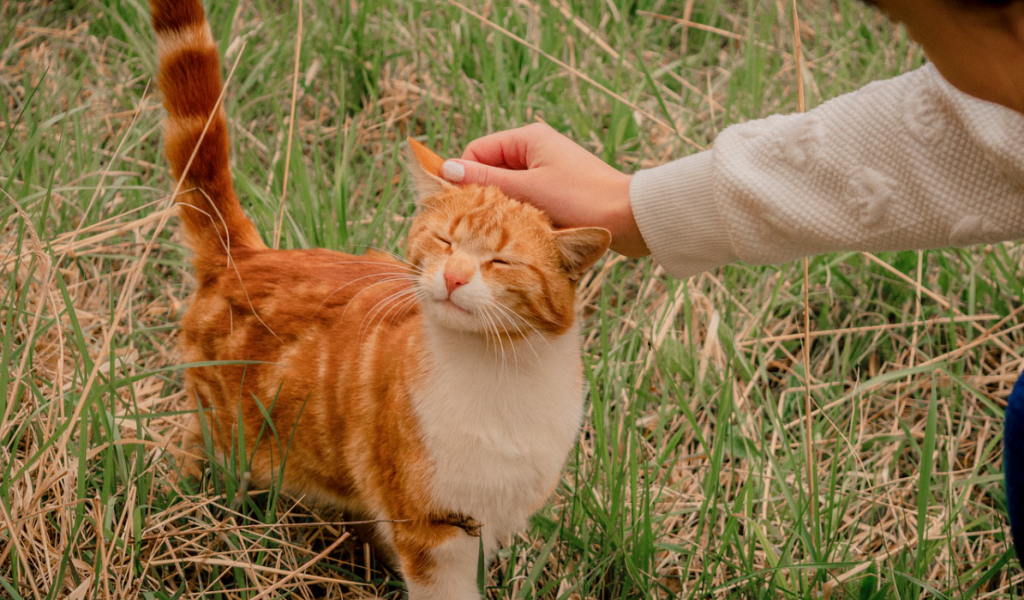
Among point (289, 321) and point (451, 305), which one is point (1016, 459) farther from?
point (289, 321)

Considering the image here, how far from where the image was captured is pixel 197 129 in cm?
187

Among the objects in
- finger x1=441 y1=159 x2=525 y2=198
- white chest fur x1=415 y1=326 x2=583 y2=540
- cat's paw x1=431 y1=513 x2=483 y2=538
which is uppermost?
finger x1=441 y1=159 x2=525 y2=198

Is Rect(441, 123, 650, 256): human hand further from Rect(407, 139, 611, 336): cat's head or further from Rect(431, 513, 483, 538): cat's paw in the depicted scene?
Rect(431, 513, 483, 538): cat's paw

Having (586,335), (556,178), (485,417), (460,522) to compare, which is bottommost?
(586,335)

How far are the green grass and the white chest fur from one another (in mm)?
276

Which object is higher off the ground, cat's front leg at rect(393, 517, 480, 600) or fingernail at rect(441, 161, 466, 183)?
fingernail at rect(441, 161, 466, 183)

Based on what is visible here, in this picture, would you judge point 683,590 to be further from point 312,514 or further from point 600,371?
point 312,514

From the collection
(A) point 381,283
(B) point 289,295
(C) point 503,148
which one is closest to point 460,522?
(A) point 381,283

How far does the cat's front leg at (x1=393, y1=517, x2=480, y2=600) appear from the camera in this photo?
166 centimetres

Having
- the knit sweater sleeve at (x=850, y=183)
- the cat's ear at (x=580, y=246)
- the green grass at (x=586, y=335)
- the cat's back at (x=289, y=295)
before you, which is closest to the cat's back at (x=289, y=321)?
the cat's back at (x=289, y=295)

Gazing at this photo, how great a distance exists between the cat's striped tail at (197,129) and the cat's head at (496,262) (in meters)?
0.52

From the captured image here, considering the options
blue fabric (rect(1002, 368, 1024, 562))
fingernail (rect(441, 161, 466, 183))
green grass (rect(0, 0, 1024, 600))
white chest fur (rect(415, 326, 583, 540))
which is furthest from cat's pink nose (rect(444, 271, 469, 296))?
blue fabric (rect(1002, 368, 1024, 562))

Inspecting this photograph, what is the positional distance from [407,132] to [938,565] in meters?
2.00

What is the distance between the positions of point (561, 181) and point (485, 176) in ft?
0.47
